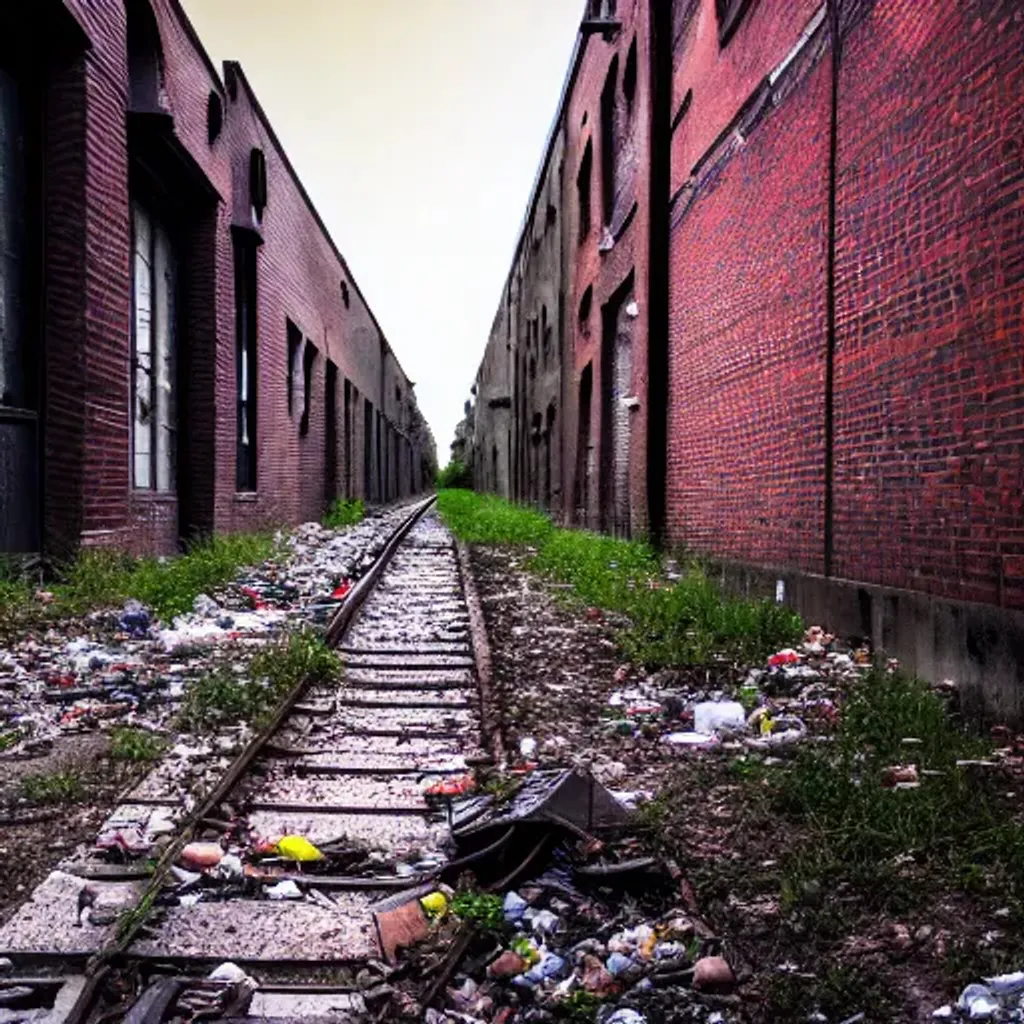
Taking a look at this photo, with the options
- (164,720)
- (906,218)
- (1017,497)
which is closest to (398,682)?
(164,720)

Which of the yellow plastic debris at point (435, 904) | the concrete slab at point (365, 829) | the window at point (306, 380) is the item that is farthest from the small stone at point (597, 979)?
the window at point (306, 380)

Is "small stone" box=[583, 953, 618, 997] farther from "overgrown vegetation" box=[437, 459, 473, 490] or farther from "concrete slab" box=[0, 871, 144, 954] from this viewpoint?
"overgrown vegetation" box=[437, 459, 473, 490]

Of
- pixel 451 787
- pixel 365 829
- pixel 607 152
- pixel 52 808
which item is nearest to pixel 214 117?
→ pixel 607 152

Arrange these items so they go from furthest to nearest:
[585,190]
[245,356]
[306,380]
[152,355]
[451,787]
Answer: [306,380]
[585,190]
[245,356]
[152,355]
[451,787]

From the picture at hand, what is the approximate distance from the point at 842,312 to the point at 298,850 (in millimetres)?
4761

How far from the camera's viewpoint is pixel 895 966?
2307mm

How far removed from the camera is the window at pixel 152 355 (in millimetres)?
10094

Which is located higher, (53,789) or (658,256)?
(658,256)

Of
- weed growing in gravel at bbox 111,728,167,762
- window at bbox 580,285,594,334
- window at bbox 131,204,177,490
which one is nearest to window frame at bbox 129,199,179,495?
window at bbox 131,204,177,490

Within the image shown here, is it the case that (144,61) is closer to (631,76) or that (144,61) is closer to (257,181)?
(257,181)

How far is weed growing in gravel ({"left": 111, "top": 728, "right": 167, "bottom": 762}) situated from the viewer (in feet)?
12.8

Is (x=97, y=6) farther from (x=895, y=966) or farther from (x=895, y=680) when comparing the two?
(x=895, y=966)

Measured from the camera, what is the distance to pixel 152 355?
1058 cm

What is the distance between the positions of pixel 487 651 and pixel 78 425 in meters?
3.96
